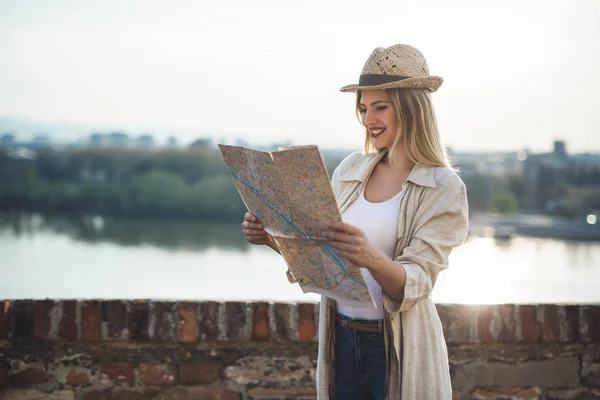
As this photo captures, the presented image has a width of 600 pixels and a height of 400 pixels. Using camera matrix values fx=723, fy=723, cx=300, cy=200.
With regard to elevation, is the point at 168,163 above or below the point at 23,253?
above

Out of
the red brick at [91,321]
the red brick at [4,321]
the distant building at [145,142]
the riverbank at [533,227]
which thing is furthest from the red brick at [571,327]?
the distant building at [145,142]

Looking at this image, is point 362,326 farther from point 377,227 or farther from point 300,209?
point 300,209

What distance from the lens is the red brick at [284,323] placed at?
2.38 m

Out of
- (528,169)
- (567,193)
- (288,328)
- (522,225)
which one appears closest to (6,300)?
(288,328)

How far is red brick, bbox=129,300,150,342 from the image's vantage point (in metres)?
2.35

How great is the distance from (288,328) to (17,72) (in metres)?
59.3

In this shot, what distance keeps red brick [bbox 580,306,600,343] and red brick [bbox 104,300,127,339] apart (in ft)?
4.99

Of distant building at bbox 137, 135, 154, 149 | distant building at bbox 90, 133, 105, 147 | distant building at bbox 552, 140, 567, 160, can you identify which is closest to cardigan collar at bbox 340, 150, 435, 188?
distant building at bbox 552, 140, 567, 160

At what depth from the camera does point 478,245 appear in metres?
31.2

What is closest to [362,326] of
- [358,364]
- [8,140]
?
[358,364]

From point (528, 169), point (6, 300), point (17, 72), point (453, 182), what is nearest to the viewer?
point (453, 182)

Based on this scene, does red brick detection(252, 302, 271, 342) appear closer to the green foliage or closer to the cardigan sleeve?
the cardigan sleeve

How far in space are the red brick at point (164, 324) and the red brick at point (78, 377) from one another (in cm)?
26

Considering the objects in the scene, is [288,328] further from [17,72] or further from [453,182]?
[17,72]
